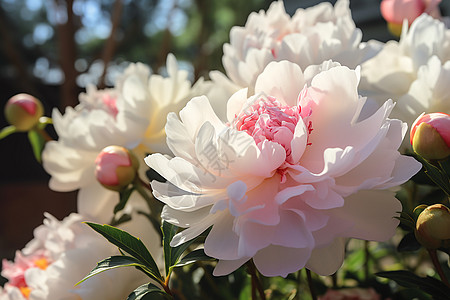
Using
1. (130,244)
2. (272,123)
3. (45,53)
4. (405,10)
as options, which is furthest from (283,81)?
(45,53)

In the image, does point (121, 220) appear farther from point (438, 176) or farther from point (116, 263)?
point (438, 176)

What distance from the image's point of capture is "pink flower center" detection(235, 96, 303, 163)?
28 cm

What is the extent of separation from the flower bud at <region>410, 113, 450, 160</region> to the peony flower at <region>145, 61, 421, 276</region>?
0.06 ft

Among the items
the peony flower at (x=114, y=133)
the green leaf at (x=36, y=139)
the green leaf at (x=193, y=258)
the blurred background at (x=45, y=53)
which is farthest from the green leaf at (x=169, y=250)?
the blurred background at (x=45, y=53)

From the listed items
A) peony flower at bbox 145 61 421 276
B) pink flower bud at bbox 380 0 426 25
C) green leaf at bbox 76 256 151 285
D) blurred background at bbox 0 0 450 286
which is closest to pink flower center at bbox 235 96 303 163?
peony flower at bbox 145 61 421 276

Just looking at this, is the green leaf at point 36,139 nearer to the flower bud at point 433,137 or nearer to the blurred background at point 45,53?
the flower bud at point 433,137

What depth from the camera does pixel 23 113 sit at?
1.68 ft

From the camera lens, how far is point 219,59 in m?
3.63

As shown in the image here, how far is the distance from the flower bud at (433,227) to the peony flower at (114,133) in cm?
20

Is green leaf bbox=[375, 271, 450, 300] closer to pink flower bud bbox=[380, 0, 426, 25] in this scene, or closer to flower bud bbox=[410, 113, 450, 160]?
flower bud bbox=[410, 113, 450, 160]

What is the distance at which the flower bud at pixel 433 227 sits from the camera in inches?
10.7

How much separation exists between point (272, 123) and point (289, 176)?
1.2 inches

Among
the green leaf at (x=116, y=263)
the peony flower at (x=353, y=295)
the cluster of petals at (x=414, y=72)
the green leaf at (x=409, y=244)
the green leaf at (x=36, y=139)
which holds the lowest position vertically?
the peony flower at (x=353, y=295)

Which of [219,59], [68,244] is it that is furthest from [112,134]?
[219,59]
